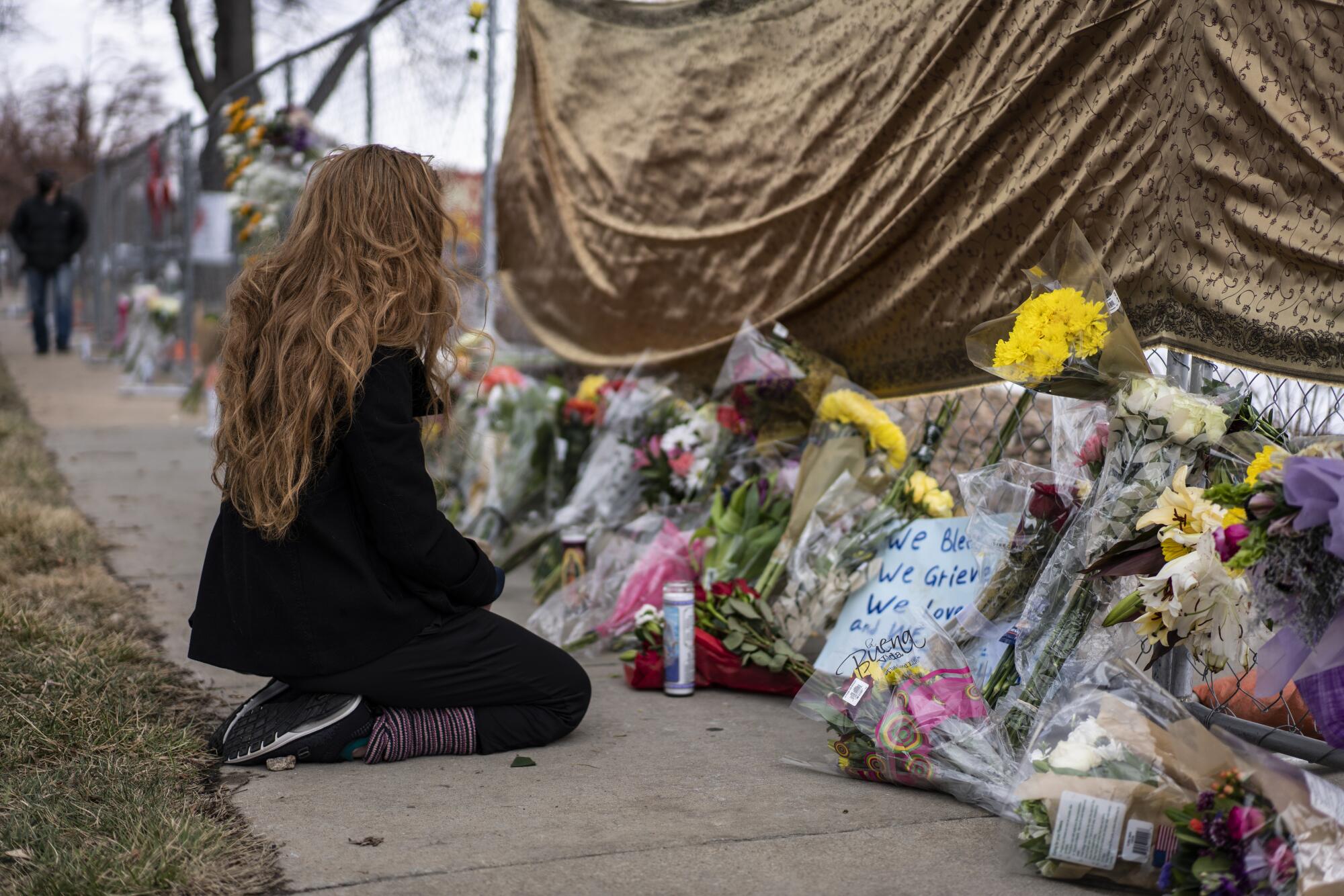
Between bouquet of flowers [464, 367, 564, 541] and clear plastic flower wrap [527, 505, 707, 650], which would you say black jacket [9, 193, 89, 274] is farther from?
clear plastic flower wrap [527, 505, 707, 650]

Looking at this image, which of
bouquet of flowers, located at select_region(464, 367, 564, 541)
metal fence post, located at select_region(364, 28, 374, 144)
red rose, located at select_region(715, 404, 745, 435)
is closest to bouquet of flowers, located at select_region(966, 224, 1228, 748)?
red rose, located at select_region(715, 404, 745, 435)

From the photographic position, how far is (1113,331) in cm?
264

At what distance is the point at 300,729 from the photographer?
9.30ft

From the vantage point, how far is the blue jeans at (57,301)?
14.6 metres

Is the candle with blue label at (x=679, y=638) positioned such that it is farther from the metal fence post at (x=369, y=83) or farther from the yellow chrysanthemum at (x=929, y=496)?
the metal fence post at (x=369, y=83)

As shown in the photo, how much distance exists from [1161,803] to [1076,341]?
3.15ft

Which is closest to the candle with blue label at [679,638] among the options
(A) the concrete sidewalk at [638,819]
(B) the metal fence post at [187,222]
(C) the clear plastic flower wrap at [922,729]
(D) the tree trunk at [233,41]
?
(A) the concrete sidewalk at [638,819]

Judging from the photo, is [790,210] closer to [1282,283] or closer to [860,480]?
[860,480]

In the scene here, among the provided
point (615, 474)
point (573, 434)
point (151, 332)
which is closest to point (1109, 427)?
point (615, 474)

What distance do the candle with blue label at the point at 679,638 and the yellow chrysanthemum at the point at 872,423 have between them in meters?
0.69

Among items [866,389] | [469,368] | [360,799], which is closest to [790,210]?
[866,389]

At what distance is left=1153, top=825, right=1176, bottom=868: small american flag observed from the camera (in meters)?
2.09

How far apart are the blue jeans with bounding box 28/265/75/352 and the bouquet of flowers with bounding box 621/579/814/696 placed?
13.1 m

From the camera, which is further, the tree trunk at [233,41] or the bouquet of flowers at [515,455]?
the tree trunk at [233,41]
